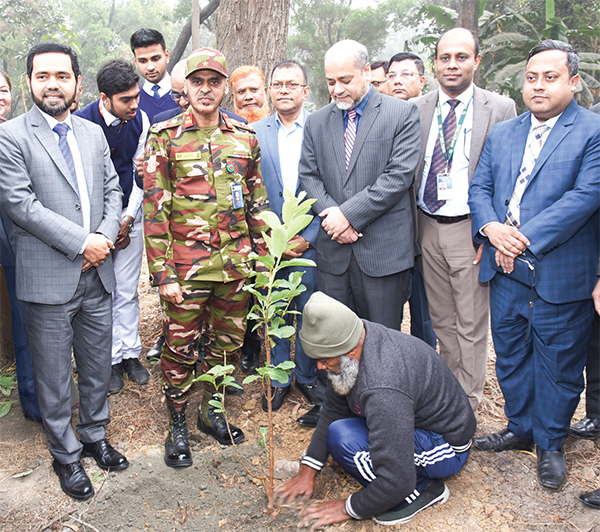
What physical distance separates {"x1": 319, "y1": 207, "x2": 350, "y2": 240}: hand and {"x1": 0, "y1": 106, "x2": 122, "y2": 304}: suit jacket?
4.35ft

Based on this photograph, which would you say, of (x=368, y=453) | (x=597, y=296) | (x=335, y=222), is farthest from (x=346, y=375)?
(x=597, y=296)

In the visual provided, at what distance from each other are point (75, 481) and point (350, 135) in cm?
246

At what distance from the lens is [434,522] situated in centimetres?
261

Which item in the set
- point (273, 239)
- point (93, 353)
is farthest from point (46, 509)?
point (273, 239)

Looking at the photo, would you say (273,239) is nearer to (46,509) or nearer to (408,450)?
(408,450)

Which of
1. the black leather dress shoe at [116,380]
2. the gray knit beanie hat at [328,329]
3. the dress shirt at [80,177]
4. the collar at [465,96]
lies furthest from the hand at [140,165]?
the collar at [465,96]

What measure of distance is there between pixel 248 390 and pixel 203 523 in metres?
1.30

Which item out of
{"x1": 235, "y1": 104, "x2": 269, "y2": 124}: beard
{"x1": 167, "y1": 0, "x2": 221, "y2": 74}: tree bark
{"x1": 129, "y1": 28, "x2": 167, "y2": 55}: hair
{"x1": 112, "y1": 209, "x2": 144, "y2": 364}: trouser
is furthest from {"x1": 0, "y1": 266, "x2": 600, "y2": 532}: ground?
{"x1": 167, "y1": 0, "x2": 221, "y2": 74}: tree bark

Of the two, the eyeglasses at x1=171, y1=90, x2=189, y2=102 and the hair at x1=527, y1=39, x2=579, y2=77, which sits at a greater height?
the hair at x1=527, y1=39, x2=579, y2=77

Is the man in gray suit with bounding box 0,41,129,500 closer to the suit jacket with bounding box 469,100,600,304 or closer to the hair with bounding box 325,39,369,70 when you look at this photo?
the hair with bounding box 325,39,369,70

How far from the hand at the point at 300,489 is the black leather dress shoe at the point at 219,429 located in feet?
1.89

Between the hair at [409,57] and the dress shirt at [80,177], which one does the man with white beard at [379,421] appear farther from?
the hair at [409,57]

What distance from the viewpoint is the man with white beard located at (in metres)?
2.31

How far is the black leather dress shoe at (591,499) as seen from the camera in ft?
8.79
